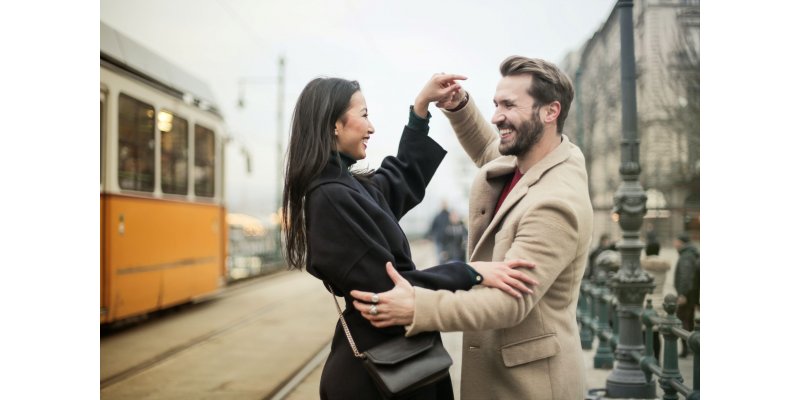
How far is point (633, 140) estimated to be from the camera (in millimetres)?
5488

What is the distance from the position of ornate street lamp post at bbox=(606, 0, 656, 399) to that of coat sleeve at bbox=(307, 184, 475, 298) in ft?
12.0

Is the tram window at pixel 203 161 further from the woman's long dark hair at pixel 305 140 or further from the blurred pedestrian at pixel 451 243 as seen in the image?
the woman's long dark hair at pixel 305 140

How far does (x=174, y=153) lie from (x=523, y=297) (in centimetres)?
865

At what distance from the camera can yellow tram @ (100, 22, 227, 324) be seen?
26.5 ft

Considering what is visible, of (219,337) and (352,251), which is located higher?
(352,251)

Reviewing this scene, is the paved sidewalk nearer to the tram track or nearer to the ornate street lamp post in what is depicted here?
the tram track

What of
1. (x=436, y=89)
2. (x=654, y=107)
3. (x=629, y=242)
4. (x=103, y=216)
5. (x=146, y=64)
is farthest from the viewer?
(x=654, y=107)

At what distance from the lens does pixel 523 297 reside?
6.95 feet

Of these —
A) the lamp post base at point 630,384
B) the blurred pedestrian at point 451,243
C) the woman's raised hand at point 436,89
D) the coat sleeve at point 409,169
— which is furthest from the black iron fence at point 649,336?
the blurred pedestrian at point 451,243

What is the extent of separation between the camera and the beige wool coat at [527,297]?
2.09 m

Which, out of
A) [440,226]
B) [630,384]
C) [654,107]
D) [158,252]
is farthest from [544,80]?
[440,226]

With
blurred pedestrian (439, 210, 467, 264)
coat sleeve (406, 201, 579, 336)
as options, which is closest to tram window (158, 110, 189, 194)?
blurred pedestrian (439, 210, 467, 264)

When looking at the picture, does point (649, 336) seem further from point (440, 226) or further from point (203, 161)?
point (440, 226)
